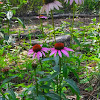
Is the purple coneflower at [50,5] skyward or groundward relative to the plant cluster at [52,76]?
skyward

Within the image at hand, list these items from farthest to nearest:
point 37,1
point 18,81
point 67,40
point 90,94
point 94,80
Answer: point 37,1 < point 67,40 < point 18,81 < point 94,80 < point 90,94

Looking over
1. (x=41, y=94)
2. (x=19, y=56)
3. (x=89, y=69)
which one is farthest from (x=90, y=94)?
(x=19, y=56)

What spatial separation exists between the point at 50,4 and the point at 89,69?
43.3 inches

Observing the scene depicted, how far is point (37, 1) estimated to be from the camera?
Answer: 5.66m

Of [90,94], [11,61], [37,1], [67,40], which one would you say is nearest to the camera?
[90,94]

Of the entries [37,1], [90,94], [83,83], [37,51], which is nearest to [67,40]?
[83,83]

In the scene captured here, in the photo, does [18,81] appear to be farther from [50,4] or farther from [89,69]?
[50,4]

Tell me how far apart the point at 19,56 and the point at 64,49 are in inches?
56.6

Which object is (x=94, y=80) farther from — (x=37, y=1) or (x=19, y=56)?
(x=37, y=1)

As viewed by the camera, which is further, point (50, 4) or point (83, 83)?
point (83, 83)

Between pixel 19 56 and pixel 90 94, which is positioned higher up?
pixel 19 56

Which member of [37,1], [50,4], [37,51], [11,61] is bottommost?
[11,61]

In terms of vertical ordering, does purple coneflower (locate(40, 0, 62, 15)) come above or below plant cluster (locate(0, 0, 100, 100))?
above

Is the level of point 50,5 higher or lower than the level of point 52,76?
higher
